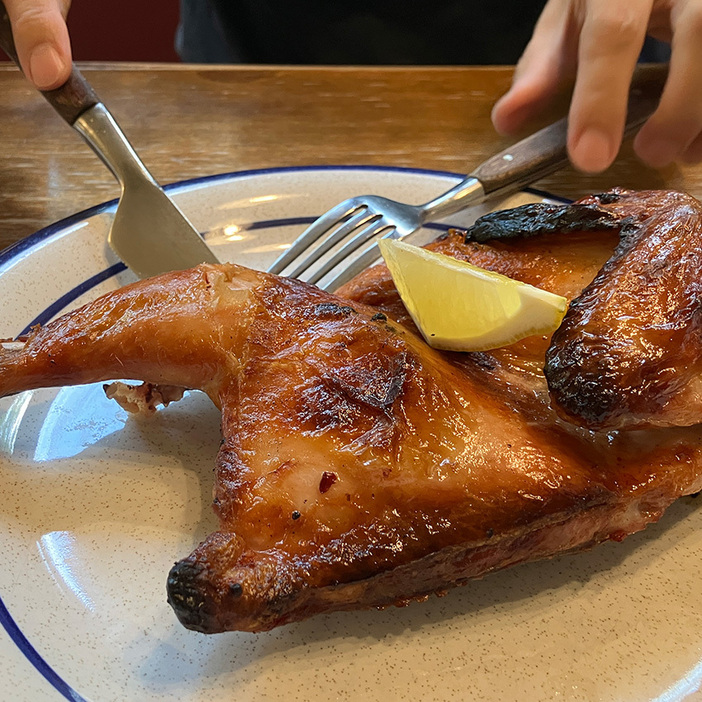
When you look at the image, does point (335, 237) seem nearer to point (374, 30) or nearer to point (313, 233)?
point (313, 233)

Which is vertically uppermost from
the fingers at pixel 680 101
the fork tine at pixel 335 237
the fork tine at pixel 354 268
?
the fork tine at pixel 335 237

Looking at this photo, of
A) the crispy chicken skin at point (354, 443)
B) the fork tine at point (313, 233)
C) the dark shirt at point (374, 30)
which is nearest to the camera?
the crispy chicken skin at point (354, 443)

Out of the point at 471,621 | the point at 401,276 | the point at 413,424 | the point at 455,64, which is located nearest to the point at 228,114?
the point at 455,64

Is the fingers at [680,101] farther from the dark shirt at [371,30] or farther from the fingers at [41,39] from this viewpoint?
the fingers at [41,39]

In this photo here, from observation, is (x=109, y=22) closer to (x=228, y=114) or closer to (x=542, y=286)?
(x=228, y=114)

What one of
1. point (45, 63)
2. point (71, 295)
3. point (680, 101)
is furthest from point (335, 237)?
point (680, 101)

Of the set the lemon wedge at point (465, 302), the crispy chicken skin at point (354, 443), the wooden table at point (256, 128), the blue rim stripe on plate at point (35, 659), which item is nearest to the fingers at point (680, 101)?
the wooden table at point (256, 128)
